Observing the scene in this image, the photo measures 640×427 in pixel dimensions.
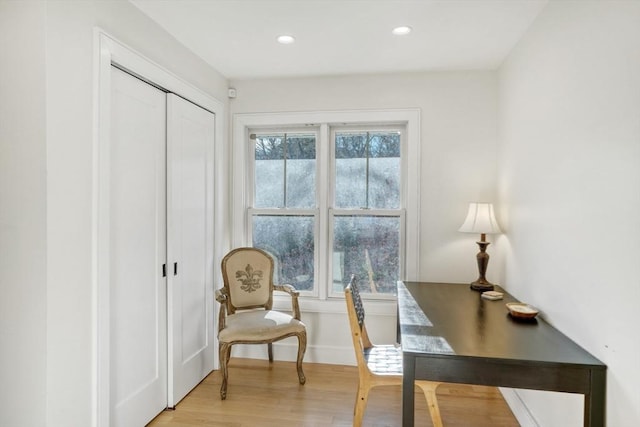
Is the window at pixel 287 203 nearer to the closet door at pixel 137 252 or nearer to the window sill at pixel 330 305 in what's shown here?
the window sill at pixel 330 305

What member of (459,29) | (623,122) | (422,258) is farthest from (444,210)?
(623,122)

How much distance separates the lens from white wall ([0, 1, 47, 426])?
148cm

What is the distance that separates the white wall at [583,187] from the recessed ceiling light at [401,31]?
73 centimetres

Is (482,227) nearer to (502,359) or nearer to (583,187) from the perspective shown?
(583,187)

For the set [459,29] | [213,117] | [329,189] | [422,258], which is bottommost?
[422,258]

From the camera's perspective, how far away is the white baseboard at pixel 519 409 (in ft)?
6.88

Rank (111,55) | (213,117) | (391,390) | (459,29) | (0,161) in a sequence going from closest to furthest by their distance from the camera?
(0,161), (111,55), (459,29), (391,390), (213,117)

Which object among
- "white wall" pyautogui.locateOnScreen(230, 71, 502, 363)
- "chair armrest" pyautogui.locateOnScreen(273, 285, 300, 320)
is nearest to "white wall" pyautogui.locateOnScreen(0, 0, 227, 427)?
"chair armrest" pyautogui.locateOnScreen(273, 285, 300, 320)

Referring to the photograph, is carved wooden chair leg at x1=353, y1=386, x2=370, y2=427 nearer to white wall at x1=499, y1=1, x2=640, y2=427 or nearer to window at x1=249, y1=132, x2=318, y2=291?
white wall at x1=499, y1=1, x2=640, y2=427

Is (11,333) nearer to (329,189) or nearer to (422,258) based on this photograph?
(329,189)

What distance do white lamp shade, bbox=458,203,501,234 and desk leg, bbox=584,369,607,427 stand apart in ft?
4.23

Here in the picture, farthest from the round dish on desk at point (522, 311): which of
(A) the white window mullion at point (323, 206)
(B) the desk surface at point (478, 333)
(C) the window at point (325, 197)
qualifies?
(A) the white window mullion at point (323, 206)

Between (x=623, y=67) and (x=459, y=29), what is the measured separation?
3.78 feet

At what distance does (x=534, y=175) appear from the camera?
6.89 feet
